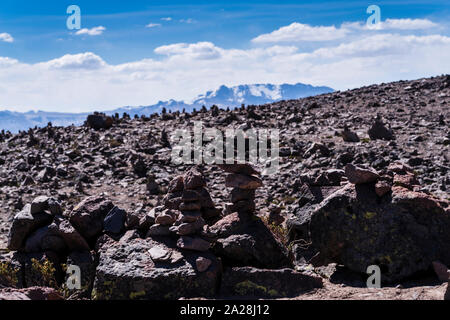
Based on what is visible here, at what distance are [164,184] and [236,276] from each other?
18316 millimetres

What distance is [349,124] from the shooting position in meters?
42.0

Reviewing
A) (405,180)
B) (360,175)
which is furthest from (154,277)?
(405,180)

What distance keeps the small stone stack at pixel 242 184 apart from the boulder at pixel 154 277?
232 cm

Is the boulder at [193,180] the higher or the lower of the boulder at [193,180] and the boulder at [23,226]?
the higher

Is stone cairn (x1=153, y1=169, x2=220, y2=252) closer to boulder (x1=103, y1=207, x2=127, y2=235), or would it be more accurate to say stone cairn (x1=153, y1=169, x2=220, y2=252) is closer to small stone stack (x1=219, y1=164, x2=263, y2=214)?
small stone stack (x1=219, y1=164, x2=263, y2=214)

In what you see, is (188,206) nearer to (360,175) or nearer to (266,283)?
(266,283)

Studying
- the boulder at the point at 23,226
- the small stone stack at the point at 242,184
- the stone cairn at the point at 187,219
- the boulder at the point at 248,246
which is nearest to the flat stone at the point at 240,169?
the small stone stack at the point at 242,184

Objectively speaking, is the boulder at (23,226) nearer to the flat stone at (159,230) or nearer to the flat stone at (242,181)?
the flat stone at (159,230)

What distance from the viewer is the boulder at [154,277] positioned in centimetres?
1261

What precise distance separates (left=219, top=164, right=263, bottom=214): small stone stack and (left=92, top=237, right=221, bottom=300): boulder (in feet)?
7.60

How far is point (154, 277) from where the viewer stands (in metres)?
12.6
